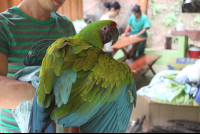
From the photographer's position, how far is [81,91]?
0.97 feet

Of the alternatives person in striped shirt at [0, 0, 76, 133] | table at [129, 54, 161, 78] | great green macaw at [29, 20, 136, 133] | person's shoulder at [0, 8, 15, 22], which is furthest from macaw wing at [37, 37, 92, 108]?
table at [129, 54, 161, 78]

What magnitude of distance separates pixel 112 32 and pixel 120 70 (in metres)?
0.09

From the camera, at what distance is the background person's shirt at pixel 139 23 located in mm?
771

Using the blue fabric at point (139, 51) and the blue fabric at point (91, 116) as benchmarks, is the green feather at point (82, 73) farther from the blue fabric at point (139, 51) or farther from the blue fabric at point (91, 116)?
the blue fabric at point (139, 51)

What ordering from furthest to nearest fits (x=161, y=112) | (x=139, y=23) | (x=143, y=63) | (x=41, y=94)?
(x=143, y=63) → (x=139, y=23) → (x=161, y=112) → (x=41, y=94)

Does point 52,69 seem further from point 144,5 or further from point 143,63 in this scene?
point 143,63

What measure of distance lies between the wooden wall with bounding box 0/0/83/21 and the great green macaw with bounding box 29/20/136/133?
0.55 feet

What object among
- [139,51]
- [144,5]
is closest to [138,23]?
[144,5]

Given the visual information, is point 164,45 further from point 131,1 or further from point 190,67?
point 131,1

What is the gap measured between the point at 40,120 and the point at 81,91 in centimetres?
9

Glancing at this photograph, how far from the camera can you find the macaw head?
0.36m

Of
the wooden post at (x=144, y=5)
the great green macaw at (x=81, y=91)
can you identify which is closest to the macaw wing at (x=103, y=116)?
the great green macaw at (x=81, y=91)

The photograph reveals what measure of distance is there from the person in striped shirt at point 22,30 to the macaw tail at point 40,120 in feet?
0.22

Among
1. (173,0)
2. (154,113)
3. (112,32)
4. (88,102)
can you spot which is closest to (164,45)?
(173,0)
